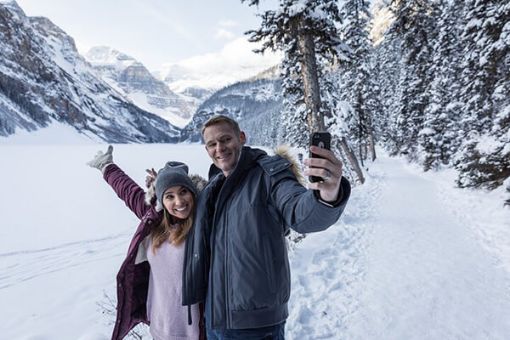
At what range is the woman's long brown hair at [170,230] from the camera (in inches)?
92.0

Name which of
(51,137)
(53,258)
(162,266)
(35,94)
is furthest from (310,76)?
(35,94)

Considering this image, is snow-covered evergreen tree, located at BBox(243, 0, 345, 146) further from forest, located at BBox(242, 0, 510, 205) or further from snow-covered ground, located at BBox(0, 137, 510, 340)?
snow-covered ground, located at BBox(0, 137, 510, 340)

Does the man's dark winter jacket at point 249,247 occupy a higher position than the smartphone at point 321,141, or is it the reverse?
the smartphone at point 321,141

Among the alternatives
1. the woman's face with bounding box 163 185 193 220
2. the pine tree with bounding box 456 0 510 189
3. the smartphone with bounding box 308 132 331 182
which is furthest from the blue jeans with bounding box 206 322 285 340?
the pine tree with bounding box 456 0 510 189

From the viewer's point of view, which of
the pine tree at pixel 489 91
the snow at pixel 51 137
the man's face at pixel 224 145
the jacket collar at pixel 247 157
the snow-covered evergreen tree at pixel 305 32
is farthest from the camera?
the snow at pixel 51 137

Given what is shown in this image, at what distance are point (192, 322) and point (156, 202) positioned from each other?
106cm

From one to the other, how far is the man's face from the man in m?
0.08

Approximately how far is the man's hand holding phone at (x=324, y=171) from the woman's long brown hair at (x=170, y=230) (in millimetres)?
1273

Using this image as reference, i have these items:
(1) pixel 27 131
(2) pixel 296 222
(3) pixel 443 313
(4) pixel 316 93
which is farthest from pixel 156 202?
(1) pixel 27 131

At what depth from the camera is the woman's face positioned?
239 cm

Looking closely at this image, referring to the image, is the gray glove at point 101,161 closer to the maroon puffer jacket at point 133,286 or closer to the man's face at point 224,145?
the maroon puffer jacket at point 133,286

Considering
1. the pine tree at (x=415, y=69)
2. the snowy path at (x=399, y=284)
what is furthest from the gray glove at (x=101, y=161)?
the pine tree at (x=415, y=69)

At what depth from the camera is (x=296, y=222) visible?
1658 mm

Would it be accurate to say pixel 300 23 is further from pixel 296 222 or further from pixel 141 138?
pixel 141 138
